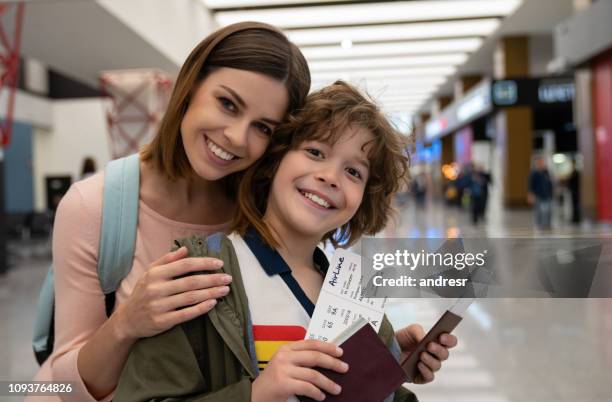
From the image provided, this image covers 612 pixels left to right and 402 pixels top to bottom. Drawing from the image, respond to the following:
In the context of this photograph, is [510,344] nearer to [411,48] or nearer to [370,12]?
[370,12]

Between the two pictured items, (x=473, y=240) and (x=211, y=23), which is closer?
(x=473, y=240)

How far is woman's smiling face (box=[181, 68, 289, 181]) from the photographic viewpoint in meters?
1.13

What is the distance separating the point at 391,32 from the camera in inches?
540

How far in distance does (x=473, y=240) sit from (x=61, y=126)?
21.5m

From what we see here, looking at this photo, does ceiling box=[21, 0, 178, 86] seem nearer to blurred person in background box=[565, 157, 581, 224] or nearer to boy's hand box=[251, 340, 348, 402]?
boy's hand box=[251, 340, 348, 402]

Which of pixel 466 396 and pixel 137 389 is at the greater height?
pixel 137 389

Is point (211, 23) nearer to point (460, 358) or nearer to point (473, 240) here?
point (460, 358)

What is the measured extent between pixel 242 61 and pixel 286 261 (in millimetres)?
417

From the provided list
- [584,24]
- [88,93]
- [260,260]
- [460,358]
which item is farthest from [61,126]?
[260,260]

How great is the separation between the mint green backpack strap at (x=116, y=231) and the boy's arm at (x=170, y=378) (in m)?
0.35

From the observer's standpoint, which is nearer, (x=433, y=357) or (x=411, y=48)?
(x=433, y=357)

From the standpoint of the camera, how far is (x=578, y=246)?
0.87 m

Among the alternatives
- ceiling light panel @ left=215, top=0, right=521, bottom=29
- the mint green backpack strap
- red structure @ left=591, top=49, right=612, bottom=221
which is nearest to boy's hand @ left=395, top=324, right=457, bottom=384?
the mint green backpack strap

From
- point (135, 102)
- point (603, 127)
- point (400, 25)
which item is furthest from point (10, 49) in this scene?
point (603, 127)
